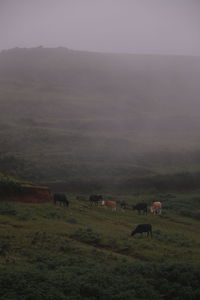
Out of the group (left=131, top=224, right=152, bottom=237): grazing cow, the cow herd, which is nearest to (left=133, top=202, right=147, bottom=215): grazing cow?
the cow herd

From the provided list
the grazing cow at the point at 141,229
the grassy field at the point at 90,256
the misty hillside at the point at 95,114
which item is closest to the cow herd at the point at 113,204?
the grassy field at the point at 90,256

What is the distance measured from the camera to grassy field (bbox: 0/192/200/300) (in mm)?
14836

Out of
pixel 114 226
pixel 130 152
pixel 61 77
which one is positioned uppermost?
pixel 61 77

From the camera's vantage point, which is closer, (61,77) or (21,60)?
(61,77)

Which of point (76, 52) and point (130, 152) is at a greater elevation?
point (76, 52)

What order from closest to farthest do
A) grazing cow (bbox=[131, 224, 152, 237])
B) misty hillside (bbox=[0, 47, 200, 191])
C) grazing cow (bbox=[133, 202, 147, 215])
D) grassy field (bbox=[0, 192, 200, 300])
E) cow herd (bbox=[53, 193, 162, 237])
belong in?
grassy field (bbox=[0, 192, 200, 300]) → grazing cow (bbox=[131, 224, 152, 237]) → cow herd (bbox=[53, 193, 162, 237]) → grazing cow (bbox=[133, 202, 147, 215]) → misty hillside (bbox=[0, 47, 200, 191])

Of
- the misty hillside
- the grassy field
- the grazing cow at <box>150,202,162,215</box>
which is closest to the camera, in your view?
the grassy field

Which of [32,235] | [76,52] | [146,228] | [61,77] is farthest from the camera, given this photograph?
[76,52]

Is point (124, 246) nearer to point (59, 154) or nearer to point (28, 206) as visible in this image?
point (28, 206)

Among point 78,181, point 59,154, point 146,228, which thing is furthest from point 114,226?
point 59,154

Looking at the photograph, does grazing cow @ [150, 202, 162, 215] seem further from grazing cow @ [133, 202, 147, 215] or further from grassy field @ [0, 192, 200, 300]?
grassy field @ [0, 192, 200, 300]

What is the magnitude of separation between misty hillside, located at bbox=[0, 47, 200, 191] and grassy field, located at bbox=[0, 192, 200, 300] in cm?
3197

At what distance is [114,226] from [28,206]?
750cm

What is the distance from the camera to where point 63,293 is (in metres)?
14.3
